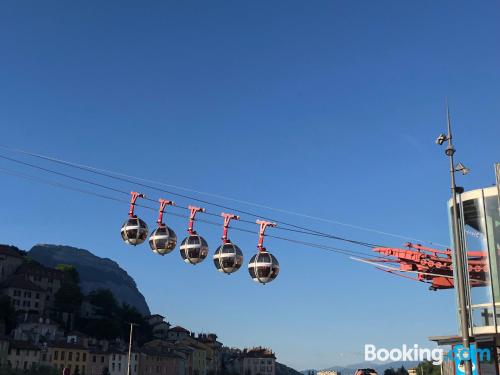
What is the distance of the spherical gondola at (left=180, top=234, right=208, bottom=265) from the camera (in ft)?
64.8

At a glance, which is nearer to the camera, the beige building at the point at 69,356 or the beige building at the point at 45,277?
the beige building at the point at 69,356

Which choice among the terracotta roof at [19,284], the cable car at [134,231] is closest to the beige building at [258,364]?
the terracotta roof at [19,284]

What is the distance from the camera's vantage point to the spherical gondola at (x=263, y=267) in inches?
782

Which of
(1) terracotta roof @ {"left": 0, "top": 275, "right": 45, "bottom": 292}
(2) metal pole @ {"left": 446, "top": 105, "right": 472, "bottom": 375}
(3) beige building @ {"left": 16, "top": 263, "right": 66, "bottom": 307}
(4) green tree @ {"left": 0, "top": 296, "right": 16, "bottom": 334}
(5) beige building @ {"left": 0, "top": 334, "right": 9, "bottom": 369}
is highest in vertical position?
(3) beige building @ {"left": 16, "top": 263, "right": 66, "bottom": 307}

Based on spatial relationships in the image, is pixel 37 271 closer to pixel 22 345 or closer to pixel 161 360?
pixel 161 360

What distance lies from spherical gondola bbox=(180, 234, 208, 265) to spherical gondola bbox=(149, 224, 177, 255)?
1.25ft

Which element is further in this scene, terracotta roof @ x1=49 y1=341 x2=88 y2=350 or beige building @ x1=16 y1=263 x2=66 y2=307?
beige building @ x1=16 y1=263 x2=66 y2=307

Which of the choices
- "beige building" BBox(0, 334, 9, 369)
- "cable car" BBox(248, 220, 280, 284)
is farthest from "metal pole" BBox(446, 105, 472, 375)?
"beige building" BBox(0, 334, 9, 369)

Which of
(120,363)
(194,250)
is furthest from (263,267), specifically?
(120,363)

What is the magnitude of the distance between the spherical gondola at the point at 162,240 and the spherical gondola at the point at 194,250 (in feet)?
1.25

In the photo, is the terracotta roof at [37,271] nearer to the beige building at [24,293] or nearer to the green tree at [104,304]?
the beige building at [24,293]

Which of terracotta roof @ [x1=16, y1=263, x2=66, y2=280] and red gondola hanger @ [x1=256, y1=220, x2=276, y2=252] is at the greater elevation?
terracotta roof @ [x1=16, y1=263, x2=66, y2=280]

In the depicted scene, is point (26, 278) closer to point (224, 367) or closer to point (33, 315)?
point (33, 315)

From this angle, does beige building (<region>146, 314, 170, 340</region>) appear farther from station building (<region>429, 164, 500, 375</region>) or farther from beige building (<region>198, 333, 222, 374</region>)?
station building (<region>429, 164, 500, 375</region>)
